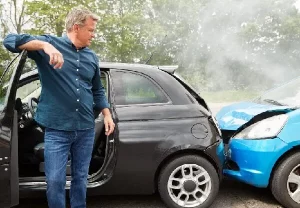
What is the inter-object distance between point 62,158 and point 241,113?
2231 mm

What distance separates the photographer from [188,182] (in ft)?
11.0

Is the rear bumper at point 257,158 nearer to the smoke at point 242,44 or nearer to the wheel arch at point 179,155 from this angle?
the wheel arch at point 179,155

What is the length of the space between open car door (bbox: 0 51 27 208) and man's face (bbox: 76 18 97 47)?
408 mm

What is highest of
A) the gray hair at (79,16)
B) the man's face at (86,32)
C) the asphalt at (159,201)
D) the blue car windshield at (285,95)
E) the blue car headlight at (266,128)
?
the gray hair at (79,16)

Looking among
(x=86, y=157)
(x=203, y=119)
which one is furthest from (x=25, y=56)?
(x=203, y=119)

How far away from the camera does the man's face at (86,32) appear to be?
8.27 feet

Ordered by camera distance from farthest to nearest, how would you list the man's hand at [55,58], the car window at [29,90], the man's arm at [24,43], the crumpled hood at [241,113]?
1. the crumpled hood at [241,113]
2. the car window at [29,90]
3. the man's arm at [24,43]
4. the man's hand at [55,58]

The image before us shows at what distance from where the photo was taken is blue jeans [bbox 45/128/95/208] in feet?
8.39

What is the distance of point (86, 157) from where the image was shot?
276cm

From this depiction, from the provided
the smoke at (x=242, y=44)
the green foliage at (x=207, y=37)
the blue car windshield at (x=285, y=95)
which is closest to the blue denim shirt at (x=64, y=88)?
the blue car windshield at (x=285, y=95)

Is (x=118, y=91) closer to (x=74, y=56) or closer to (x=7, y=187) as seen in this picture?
(x=74, y=56)

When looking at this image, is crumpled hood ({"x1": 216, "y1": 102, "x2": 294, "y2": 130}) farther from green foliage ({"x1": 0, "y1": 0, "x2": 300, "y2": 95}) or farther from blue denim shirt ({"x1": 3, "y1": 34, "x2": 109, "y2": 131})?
green foliage ({"x1": 0, "y1": 0, "x2": 300, "y2": 95})

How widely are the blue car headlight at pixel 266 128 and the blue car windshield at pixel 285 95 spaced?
55cm

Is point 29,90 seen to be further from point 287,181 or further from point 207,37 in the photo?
point 207,37
